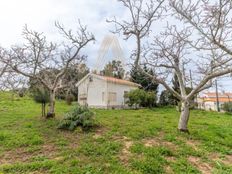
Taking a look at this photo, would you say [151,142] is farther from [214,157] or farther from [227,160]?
[227,160]

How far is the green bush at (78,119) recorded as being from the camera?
328 inches

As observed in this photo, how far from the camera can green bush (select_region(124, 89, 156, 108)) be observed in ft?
68.8

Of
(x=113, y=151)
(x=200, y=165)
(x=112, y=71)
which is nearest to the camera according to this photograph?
(x=200, y=165)

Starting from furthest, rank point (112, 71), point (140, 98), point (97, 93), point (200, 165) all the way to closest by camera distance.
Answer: point (112, 71) < point (97, 93) < point (140, 98) < point (200, 165)

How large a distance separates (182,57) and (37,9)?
23.1 feet

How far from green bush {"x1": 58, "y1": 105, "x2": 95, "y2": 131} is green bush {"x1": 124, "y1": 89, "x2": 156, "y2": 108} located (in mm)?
12491

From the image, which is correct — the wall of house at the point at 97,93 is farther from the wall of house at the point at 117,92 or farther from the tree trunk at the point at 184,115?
the tree trunk at the point at 184,115

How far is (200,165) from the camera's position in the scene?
18.5 ft

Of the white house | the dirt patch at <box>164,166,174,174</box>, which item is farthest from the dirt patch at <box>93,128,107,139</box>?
A: the white house

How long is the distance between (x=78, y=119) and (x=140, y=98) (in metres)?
13.1

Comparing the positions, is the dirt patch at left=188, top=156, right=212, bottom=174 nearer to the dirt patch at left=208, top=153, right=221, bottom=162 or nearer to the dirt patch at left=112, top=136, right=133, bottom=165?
the dirt patch at left=208, top=153, right=221, bottom=162

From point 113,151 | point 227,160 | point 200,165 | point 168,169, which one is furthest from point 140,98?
point 168,169

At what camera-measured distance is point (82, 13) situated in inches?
432

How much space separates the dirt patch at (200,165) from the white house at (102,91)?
15175 millimetres
